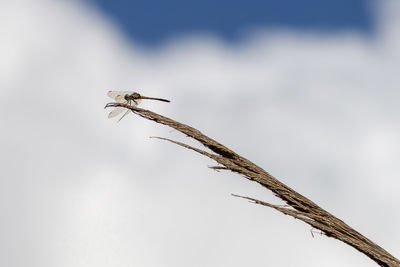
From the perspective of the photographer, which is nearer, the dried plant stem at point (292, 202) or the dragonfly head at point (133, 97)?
the dried plant stem at point (292, 202)

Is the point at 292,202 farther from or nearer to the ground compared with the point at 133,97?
nearer to the ground

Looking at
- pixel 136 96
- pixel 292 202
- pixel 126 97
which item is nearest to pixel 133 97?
pixel 136 96

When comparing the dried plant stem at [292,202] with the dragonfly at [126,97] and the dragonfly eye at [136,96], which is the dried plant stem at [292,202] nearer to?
the dragonfly at [126,97]

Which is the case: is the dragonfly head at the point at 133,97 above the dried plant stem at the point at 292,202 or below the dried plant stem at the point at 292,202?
above

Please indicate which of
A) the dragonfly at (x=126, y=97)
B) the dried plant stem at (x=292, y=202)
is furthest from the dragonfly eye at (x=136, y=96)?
the dried plant stem at (x=292, y=202)

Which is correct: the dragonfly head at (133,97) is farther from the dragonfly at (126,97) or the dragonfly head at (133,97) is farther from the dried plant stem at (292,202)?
the dried plant stem at (292,202)

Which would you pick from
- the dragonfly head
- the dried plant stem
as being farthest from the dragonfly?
the dried plant stem

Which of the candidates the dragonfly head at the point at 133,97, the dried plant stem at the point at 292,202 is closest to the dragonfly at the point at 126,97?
the dragonfly head at the point at 133,97

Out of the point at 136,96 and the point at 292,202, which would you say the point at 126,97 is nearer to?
the point at 136,96

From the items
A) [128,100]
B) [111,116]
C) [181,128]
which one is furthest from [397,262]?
[111,116]

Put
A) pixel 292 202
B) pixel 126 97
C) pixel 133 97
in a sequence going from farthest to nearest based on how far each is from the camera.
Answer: pixel 126 97
pixel 133 97
pixel 292 202
